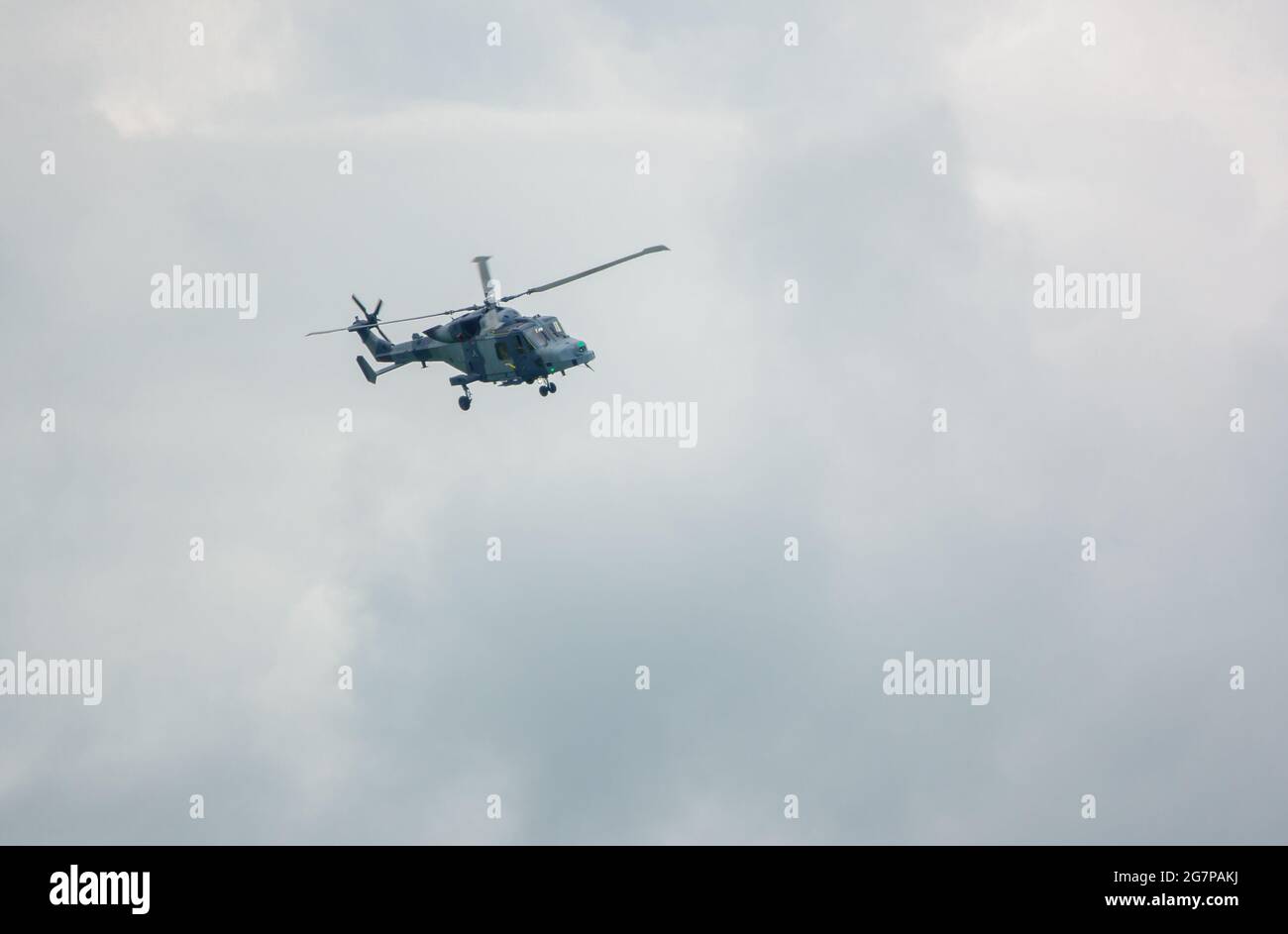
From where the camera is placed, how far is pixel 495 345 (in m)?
107

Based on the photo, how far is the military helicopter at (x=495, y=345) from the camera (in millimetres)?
105750

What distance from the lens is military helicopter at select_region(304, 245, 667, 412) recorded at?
10575 cm
